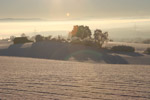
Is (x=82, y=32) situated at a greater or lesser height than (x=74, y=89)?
greater

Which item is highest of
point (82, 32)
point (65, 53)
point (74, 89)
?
point (82, 32)

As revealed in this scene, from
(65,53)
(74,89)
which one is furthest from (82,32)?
(74,89)

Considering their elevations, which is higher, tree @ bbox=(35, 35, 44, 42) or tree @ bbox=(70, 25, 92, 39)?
tree @ bbox=(70, 25, 92, 39)

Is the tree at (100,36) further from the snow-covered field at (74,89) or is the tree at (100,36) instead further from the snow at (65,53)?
the snow-covered field at (74,89)

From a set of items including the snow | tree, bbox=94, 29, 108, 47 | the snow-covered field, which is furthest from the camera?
tree, bbox=94, 29, 108, 47

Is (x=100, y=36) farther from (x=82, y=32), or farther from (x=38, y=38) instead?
(x=38, y=38)

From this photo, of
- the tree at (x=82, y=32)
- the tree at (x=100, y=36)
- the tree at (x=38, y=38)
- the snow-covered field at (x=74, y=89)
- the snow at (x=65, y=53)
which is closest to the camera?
the snow-covered field at (x=74, y=89)

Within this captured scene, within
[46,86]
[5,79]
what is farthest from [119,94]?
[5,79]

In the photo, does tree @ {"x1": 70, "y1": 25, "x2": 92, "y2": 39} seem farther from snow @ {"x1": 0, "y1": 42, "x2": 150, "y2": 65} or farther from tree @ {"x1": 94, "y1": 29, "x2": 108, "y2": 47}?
snow @ {"x1": 0, "y1": 42, "x2": 150, "y2": 65}

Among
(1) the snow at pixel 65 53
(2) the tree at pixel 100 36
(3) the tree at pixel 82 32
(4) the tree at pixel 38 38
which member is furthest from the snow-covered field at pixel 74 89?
(3) the tree at pixel 82 32

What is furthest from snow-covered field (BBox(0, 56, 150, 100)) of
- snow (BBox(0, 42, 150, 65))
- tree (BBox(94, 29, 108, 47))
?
tree (BBox(94, 29, 108, 47))

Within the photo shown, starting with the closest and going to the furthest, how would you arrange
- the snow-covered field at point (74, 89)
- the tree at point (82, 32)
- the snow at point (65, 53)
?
1. the snow-covered field at point (74, 89)
2. the snow at point (65, 53)
3. the tree at point (82, 32)

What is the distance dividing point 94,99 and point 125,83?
7.02ft

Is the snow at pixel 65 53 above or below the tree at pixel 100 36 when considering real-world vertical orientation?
below
